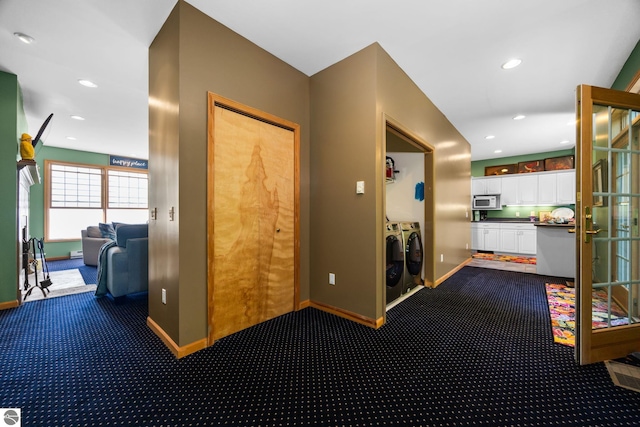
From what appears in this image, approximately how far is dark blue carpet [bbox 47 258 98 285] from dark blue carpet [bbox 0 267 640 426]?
66.7 inches

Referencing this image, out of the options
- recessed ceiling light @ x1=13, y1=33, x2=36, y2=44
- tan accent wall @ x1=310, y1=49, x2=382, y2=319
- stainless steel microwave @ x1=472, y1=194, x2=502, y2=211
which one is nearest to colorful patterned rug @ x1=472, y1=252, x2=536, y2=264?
stainless steel microwave @ x1=472, y1=194, x2=502, y2=211

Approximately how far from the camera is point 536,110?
397 cm

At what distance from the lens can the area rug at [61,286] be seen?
3.23m

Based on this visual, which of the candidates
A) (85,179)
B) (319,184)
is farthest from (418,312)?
(85,179)

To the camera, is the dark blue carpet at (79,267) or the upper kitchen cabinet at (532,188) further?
the upper kitchen cabinet at (532,188)

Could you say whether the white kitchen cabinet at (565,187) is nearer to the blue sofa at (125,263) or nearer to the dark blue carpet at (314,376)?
the dark blue carpet at (314,376)

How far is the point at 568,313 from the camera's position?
8.63 ft

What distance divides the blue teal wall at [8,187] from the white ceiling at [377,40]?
28 centimetres

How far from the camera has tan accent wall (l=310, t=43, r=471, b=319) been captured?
2344 millimetres

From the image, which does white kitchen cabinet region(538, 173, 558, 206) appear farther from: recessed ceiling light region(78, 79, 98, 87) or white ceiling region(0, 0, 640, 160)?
recessed ceiling light region(78, 79, 98, 87)

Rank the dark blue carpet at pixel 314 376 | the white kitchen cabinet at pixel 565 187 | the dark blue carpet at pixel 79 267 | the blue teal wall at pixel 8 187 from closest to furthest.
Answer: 1. the dark blue carpet at pixel 314 376
2. the blue teal wall at pixel 8 187
3. the dark blue carpet at pixel 79 267
4. the white kitchen cabinet at pixel 565 187

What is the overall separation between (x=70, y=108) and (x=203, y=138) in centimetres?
362

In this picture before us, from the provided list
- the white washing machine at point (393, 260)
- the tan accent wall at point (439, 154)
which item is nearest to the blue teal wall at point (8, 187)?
the tan accent wall at point (439, 154)

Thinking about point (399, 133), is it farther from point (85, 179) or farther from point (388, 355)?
point (85, 179)
